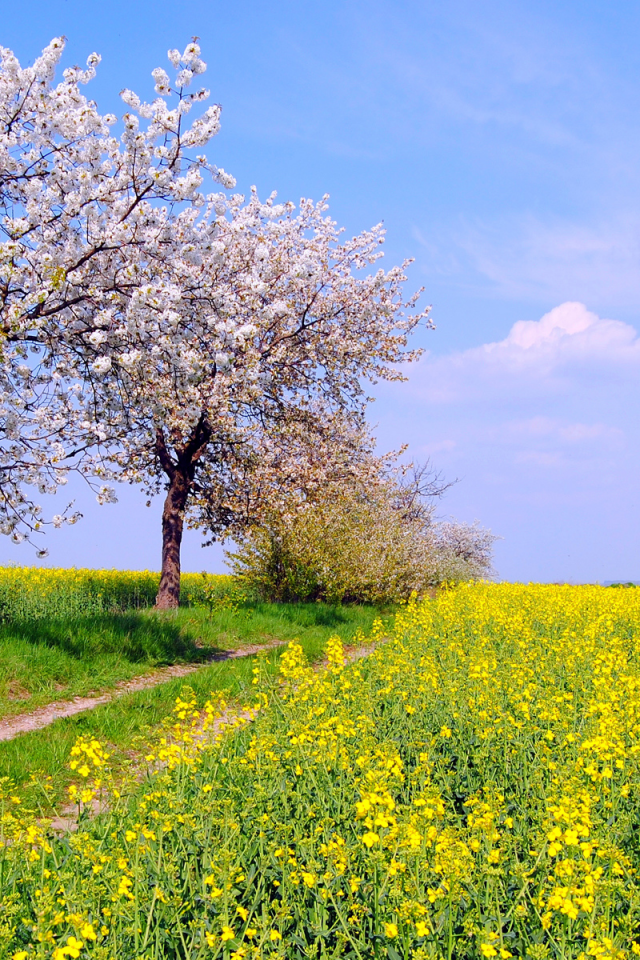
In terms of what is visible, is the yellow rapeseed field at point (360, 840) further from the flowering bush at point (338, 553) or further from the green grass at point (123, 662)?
the flowering bush at point (338, 553)

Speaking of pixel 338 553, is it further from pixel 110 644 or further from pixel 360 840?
pixel 360 840

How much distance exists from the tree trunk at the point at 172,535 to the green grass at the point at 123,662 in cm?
79

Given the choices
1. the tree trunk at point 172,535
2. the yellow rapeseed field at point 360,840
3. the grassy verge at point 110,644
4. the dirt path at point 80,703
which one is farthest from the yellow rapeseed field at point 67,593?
the yellow rapeseed field at point 360,840

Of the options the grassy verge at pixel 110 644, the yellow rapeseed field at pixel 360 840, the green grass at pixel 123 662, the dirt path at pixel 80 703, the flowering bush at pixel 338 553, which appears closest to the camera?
the yellow rapeseed field at pixel 360 840

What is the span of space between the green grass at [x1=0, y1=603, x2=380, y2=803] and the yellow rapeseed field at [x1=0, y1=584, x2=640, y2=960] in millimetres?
934

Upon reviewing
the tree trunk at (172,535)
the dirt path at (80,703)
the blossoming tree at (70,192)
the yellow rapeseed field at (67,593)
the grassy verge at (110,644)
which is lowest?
the dirt path at (80,703)

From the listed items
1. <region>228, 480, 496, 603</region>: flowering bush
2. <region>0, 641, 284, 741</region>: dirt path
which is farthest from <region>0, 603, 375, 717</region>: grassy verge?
Result: <region>228, 480, 496, 603</region>: flowering bush

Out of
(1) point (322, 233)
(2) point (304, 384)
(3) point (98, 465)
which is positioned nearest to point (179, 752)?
(3) point (98, 465)

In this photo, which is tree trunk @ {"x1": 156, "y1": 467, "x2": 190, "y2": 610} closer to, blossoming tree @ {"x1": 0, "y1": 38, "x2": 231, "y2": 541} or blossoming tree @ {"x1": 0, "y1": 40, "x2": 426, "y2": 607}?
blossoming tree @ {"x1": 0, "y1": 40, "x2": 426, "y2": 607}

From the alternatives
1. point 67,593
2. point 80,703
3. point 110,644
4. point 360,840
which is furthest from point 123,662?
point 360,840

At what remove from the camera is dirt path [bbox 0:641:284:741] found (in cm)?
941

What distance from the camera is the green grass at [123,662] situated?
8.20 meters

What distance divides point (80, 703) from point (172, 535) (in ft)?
22.4

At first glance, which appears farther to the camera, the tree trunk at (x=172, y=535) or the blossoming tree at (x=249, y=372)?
the tree trunk at (x=172, y=535)
